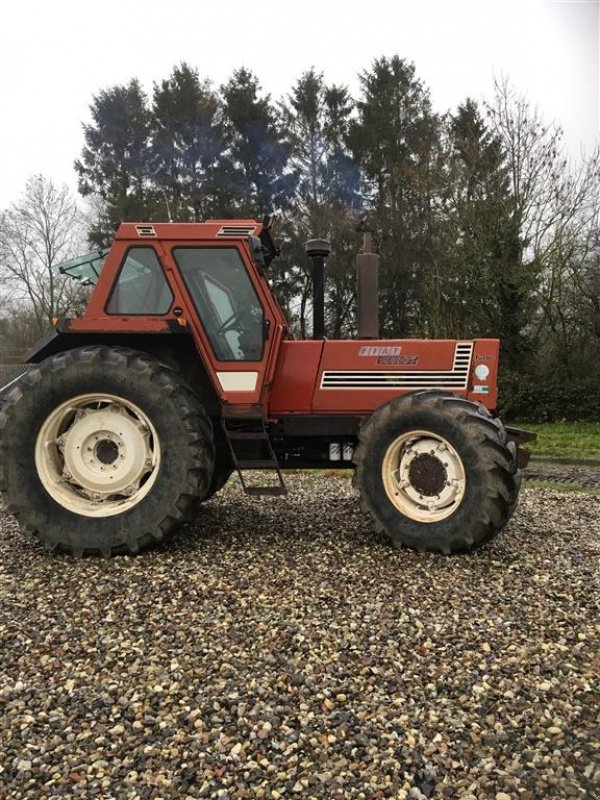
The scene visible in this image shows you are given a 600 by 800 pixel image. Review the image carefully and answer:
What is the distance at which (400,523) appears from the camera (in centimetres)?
427

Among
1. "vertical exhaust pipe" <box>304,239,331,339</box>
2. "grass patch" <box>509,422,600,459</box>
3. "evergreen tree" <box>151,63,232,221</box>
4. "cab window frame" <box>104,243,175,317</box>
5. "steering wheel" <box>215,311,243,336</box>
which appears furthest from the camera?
"evergreen tree" <box>151,63,232,221</box>

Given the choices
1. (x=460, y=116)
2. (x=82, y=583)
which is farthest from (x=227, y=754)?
(x=460, y=116)

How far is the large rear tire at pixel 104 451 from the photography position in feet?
13.9

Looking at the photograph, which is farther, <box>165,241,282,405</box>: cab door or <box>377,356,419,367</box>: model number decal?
<box>377,356,419,367</box>: model number decal

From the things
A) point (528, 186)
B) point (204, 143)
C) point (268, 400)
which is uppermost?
point (204, 143)

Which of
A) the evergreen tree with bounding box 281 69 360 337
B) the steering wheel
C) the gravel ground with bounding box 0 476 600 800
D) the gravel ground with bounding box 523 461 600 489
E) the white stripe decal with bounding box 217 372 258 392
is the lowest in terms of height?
the gravel ground with bounding box 523 461 600 489

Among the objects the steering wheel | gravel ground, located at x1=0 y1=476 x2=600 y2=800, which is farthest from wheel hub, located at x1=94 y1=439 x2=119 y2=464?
the steering wheel

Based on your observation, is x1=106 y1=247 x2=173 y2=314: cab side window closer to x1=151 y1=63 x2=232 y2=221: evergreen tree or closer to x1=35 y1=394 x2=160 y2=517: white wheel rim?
x1=35 y1=394 x2=160 y2=517: white wheel rim

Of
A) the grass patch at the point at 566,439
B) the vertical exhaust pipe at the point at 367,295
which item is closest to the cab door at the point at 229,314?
the vertical exhaust pipe at the point at 367,295

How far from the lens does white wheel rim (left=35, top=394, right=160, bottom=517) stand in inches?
173

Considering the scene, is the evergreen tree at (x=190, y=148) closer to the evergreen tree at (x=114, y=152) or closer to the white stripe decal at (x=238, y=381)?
the evergreen tree at (x=114, y=152)

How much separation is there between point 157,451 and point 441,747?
2.75m

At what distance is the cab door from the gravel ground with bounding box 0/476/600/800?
1235 mm

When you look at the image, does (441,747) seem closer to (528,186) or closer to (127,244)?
(127,244)
